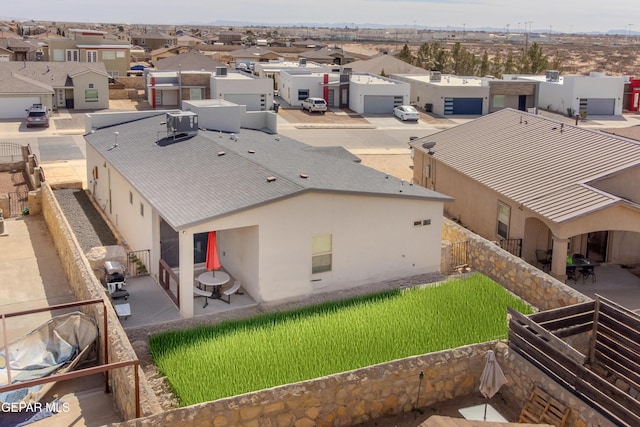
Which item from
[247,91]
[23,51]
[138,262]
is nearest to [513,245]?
[138,262]

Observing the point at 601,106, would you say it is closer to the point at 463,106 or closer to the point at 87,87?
the point at 463,106

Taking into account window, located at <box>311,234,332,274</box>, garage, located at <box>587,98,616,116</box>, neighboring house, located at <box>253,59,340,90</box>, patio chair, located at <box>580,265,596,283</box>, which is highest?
neighboring house, located at <box>253,59,340,90</box>

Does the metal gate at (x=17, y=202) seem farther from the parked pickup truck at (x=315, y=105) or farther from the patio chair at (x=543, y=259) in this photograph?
the parked pickup truck at (x=315, y=105)

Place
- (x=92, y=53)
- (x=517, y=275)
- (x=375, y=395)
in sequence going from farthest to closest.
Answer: (x=92, y=53), (x=517, y=275), (x=375, y=395)

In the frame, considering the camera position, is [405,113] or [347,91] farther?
[347,91]

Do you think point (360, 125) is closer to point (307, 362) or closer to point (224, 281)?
point (224, 281)

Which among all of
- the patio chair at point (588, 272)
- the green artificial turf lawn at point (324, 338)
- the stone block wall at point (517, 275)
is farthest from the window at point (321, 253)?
the patio chair at point (588, 272)

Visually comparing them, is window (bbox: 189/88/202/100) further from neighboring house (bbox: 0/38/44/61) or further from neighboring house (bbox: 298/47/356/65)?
neighboring house (bbox: 298/47/356/65)

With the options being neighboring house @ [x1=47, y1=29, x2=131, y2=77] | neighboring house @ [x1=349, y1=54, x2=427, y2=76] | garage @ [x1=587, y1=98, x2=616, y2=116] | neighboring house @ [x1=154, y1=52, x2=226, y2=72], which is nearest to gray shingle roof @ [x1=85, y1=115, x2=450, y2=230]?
garage @ [x1=587, y1=98, x2=616, y2=116]
